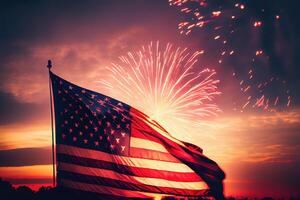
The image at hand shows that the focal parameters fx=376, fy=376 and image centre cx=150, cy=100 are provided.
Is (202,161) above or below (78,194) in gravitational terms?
above

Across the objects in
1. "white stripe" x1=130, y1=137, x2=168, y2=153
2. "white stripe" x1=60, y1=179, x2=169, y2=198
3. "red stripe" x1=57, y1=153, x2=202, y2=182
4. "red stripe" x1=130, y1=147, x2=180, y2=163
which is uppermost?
"white stripe" x1=130, y1=137, x2=168, y2=153

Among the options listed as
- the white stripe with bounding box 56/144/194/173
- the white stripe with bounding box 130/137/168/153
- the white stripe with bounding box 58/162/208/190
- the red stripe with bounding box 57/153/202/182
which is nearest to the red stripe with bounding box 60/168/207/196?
the white stripe with bounding box 58/162/208/190

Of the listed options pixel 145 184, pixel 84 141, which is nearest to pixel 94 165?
pixel 84 141

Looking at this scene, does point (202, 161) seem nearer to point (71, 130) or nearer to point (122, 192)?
point (122, 192)

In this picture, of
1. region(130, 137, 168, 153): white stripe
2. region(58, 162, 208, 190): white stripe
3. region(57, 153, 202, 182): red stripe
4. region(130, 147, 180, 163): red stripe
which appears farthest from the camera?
region(130, 137, 168, 153): white stripe

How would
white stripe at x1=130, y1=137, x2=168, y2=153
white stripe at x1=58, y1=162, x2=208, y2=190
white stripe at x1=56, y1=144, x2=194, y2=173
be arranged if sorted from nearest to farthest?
white stripe at x1=58, y1=162, x2=208, y2=190
white stripe at x1=56, y1=144, x2=194, y2=173
white stripe at x1=130, y1=137, x2=168, y2=153

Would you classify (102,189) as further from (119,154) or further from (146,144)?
(146,144)

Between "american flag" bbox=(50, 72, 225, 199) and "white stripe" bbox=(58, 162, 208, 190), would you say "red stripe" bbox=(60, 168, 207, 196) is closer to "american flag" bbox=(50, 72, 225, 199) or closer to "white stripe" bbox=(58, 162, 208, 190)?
"american flag" bbox=(50, 72, 225, 199)
